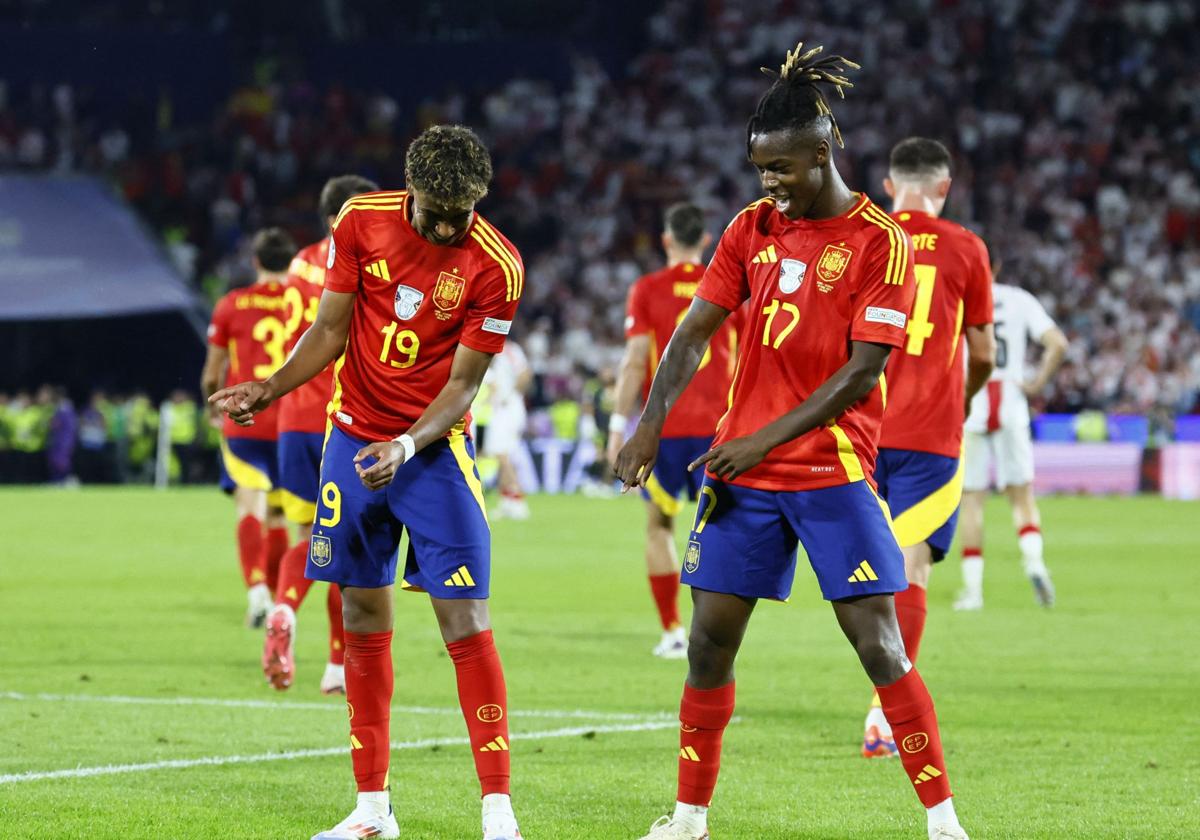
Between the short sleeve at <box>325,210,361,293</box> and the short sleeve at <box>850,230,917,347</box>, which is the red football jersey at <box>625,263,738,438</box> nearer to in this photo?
the short sleeve at <box>325,210,361,293</box>

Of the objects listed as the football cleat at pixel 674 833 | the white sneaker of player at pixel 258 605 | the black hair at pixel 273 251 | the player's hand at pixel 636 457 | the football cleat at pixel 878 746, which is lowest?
the white sneaker of player at pixel 258 605

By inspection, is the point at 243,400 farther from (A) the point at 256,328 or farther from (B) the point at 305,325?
(A) the point at 256,328

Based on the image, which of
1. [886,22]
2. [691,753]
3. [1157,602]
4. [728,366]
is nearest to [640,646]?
[728,366]

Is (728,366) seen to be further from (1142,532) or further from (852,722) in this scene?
(1142,532)

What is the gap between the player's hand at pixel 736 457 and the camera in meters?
5.57

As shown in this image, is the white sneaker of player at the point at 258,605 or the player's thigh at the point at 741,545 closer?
the player's thigh at the point at 741,545

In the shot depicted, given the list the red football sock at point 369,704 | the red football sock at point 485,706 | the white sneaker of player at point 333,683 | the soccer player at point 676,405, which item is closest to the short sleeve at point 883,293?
the red football sock at point 485,706

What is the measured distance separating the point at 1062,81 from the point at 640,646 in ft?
88.9

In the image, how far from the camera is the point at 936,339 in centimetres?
760

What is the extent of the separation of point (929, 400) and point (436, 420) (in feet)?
8.28

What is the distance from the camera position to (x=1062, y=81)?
36000 millimetres

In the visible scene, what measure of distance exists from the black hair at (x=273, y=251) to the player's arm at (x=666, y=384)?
6.49 meters

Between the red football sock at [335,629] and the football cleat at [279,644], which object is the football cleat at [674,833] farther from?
the football cleat at [279,644]

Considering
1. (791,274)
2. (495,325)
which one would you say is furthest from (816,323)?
(495,325)
